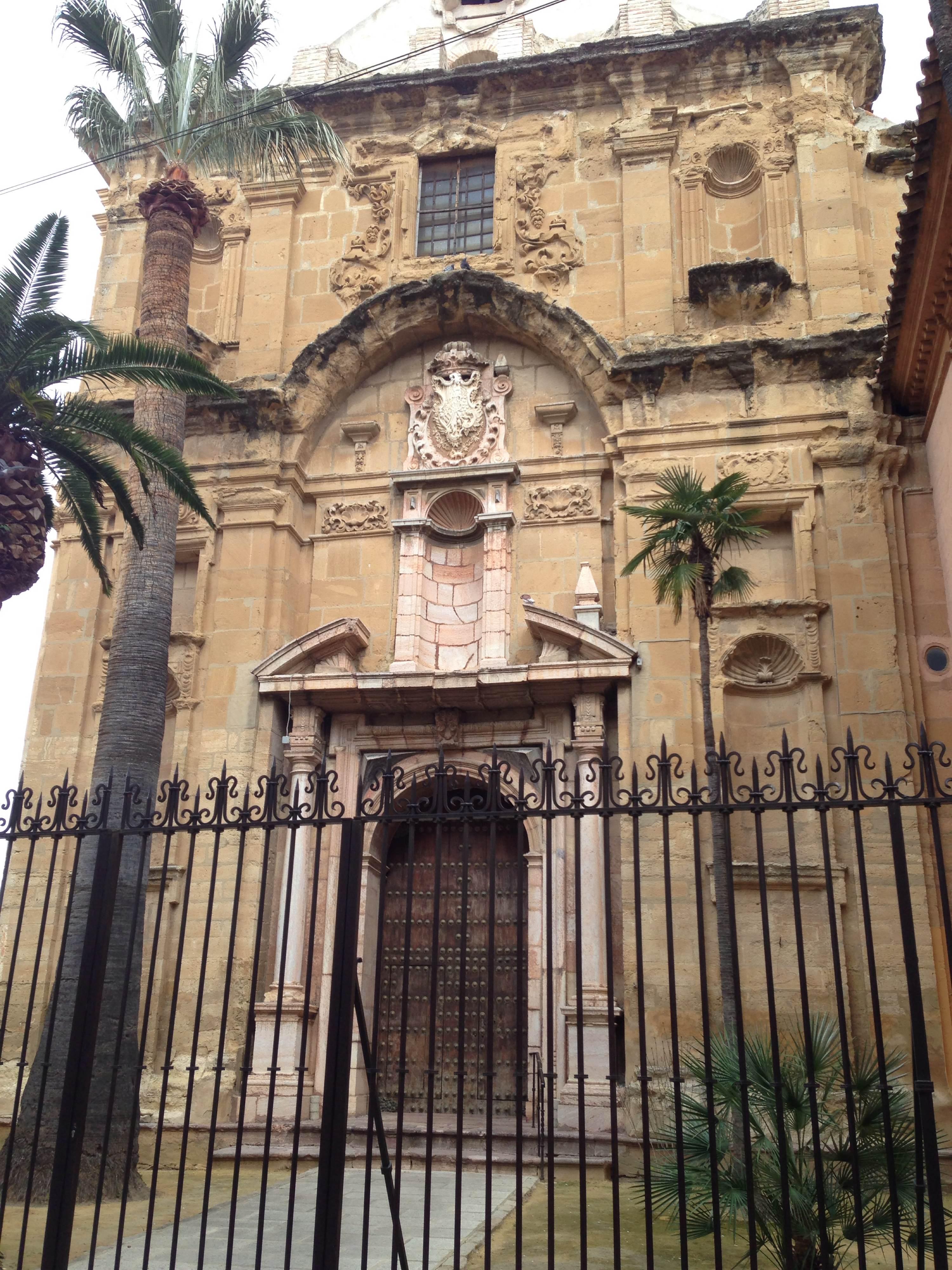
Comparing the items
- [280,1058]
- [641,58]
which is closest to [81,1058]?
[280,1058]

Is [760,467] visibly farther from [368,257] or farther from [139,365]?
[139,365]

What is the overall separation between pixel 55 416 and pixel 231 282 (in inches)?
314

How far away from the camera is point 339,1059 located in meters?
5.62

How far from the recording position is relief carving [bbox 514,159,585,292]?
15.3 m

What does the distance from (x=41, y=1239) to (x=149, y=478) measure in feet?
22.2

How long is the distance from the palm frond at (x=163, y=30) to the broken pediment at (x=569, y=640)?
6.96 m

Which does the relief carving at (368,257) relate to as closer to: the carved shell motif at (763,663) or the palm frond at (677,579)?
the palm frond at (677,579)

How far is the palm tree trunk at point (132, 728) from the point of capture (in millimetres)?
9250

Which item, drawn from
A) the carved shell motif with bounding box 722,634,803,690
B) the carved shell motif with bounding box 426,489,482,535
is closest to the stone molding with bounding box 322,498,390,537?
the carved shell motif with bounding box 426,489,482,535

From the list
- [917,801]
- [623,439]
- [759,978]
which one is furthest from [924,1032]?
[623,439]

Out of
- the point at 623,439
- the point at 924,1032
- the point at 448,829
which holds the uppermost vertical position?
the point at 623,439

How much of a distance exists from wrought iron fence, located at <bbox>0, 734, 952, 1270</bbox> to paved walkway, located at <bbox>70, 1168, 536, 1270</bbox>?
0.16 feet

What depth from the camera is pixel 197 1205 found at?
8984 millimetres

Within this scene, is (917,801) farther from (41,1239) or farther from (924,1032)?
(41,1239)
